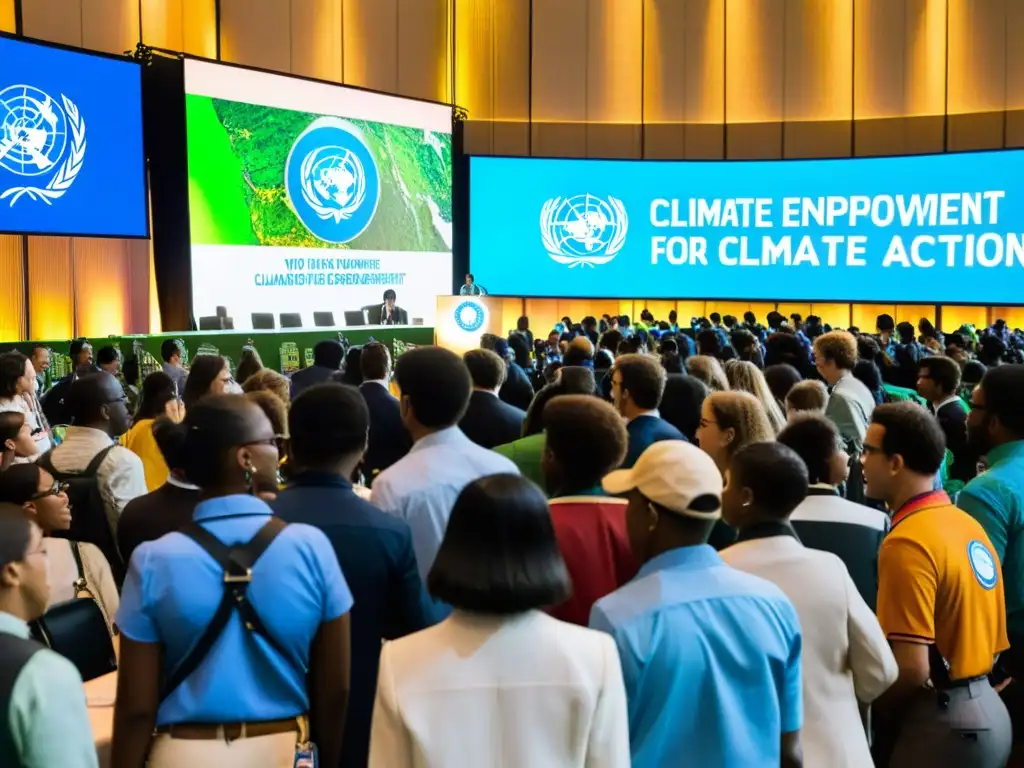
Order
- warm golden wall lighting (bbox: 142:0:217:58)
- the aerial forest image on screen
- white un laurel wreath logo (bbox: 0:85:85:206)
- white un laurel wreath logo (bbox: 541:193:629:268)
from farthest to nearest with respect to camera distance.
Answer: white un laurel wreath logo (bbox: 541:193:629:268) < warm golden wall lighting (bbox: 142:0:217:58) < the aerial forest image on screen < white un laurel wreath logo (bbox: 0:85:85:206)

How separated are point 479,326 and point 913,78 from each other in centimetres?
1078

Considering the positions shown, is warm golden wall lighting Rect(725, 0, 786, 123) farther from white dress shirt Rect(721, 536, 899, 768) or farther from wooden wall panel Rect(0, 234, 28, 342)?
white dress shirt Rect(721, 536, 899, 768)

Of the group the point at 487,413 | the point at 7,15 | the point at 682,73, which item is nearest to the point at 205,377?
the point at 487,413

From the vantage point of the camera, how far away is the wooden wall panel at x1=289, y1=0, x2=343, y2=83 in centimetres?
1708

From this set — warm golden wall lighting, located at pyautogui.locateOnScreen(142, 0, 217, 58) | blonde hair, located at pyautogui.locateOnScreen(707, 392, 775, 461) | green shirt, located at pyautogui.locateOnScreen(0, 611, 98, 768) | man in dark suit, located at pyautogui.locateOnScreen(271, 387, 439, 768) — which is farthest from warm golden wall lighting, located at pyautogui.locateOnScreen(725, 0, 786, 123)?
green shirt, located at pyautogui.locateOnScreen(0, 611, 98, 768)

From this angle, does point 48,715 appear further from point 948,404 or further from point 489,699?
point 948,404

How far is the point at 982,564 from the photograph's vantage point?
2627 millimetres

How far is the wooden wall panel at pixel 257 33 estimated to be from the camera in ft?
53.6

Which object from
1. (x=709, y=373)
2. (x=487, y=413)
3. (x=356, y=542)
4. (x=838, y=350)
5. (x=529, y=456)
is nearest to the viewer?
(x=356, y=542)

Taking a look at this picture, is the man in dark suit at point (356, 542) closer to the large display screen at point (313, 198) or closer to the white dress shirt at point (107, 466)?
the white dress shirt at point (107, 466)

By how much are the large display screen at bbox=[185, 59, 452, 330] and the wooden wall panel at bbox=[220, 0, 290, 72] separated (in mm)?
1781

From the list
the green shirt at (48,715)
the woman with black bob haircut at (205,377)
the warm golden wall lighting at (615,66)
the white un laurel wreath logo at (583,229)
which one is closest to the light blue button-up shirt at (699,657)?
the green shirt at (48,715)

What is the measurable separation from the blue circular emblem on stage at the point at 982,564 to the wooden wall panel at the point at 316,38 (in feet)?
51.3

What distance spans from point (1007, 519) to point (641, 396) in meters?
1.43
